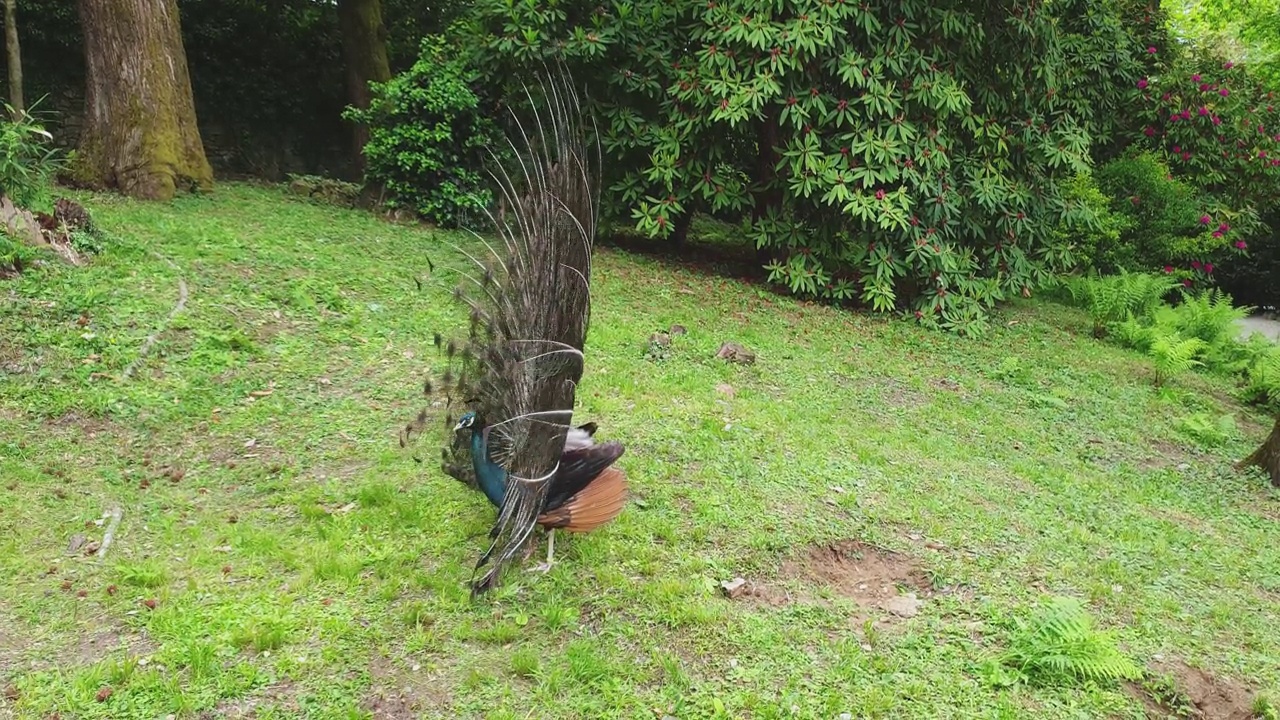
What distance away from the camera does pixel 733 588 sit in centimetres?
372

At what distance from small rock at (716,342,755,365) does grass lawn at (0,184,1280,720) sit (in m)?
0.16

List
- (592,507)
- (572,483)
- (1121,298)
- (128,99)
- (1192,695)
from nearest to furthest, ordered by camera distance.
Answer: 1. (1192,695)
2. (572,483)
3. (592,507)
4. (128,99)
5. (1121,298)

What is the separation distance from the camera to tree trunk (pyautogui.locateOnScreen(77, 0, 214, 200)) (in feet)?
28.3

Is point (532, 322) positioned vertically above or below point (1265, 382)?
above

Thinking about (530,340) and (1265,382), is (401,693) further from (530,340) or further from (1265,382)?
(1265,382)

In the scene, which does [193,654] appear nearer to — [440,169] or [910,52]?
[440,169]

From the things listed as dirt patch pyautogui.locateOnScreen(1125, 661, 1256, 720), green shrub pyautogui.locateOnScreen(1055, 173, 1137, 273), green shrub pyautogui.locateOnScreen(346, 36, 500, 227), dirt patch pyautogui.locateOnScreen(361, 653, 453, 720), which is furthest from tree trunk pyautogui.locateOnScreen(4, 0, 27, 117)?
green shrub pyautogui.locateOnScreen(1055, 173, 1137, 273)

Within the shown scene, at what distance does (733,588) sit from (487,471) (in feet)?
4.03

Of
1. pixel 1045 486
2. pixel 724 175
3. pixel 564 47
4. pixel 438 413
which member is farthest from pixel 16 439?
pixel 724 175

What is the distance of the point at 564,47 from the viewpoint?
9125 mm

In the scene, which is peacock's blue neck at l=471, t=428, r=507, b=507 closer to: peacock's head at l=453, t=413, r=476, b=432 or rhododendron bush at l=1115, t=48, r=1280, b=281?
peacock's head at l=453, t=413, r=476, b=432

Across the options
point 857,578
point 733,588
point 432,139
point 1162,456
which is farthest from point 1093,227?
point 733,588

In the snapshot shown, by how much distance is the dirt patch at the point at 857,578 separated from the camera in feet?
12.2

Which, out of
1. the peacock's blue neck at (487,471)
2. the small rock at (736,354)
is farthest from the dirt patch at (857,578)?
the small rock at (736,354)
